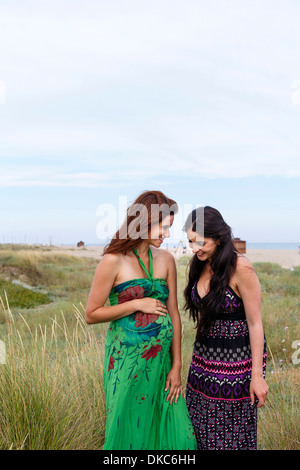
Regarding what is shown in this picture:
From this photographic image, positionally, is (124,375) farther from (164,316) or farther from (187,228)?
(187,228)

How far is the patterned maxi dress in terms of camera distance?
9.60 feet

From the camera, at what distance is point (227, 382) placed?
2928 mm

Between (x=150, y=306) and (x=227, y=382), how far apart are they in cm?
69

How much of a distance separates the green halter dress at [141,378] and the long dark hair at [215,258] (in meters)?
0.25

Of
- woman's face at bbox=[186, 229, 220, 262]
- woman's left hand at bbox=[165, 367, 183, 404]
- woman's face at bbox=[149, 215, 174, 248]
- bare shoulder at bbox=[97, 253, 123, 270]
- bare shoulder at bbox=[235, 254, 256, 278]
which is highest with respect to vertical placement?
woman's face at bbox=[149, 215, 174, 248]

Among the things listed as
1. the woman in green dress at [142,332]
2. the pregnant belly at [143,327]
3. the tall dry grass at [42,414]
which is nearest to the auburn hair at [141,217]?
the woman in green dress at [142,332]

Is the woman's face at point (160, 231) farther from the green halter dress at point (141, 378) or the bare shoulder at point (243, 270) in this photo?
the bare shoulder at point (243, 270)

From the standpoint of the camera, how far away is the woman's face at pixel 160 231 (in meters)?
2.83

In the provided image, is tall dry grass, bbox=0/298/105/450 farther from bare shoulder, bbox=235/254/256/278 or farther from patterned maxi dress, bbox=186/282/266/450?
bare shoulder, bbox=235/254/256/278

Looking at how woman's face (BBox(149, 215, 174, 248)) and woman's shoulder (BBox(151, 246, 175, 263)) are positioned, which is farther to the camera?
woman's shoulder (BBox(151, 246, 175, 263))

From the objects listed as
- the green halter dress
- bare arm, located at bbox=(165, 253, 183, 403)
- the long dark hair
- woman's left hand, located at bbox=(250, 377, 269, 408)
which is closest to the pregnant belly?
the green halter dress

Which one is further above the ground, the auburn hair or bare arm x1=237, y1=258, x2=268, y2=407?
the auburn hair

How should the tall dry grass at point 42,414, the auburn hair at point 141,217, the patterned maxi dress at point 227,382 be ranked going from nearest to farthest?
the auburn hair at point 141,217
the patterned maxi dress at point 227,382
the tall dry grass at point 42,414
